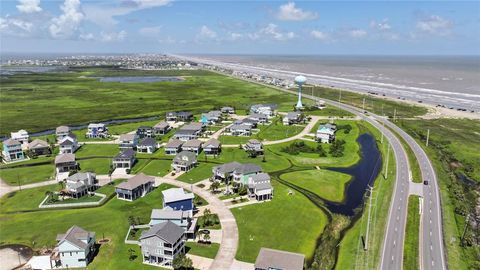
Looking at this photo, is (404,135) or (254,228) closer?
(254,228)

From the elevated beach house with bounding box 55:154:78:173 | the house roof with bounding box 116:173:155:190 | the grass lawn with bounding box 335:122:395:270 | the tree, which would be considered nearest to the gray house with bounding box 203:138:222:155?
the house roof with bounding box 116:173:155:190

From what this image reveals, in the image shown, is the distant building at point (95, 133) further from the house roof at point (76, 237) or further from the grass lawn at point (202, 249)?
the grass lawn at point (202, 249)

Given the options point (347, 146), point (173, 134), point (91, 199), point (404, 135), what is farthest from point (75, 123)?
point (404, 135)

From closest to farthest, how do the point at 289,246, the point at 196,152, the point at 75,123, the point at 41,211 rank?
1. the point at 289,246
2. the point at 41,211
3. the point at 196,152
4. the point at 75,123

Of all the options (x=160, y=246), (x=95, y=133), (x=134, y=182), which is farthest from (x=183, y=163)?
(x=95, y=133)

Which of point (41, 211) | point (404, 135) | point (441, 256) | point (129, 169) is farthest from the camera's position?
point (404, 135)

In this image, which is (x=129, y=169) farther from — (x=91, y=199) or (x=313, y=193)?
(x=313, y=193)

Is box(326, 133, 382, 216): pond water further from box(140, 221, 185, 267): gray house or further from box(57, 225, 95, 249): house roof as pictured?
box(57, 225, 95, 249): house roof
